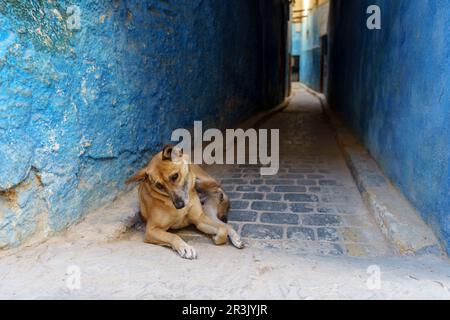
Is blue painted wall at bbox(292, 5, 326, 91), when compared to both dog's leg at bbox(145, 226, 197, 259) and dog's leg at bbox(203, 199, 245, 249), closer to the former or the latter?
dog's leg at bbox(203, 199, 245, 249)

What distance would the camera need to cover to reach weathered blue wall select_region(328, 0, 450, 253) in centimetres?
274

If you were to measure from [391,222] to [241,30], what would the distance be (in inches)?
317

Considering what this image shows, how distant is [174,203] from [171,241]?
1.19 ft

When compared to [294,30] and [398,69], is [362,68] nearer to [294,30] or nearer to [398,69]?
[398,69]

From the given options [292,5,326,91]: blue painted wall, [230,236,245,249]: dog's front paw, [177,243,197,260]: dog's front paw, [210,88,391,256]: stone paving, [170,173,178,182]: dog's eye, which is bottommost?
[210,88,391,256]: stone paving

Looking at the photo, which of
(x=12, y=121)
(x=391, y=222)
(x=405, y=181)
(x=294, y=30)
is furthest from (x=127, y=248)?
(x=294, y=30)

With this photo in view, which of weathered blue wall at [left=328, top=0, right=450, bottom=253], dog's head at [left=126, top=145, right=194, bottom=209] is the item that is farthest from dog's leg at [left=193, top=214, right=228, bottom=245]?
weathered blue wall at [left=328, top=0, right=450, bottom=253]

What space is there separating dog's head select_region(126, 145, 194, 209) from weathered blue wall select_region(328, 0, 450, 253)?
83.0 inches

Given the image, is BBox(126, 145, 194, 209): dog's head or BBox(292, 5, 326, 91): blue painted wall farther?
BBox(292, 5, 326, 91): blue painted wall

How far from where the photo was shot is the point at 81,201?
328cm

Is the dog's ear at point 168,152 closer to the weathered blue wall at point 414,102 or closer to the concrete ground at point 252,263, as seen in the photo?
the concrete ground at point 252,263

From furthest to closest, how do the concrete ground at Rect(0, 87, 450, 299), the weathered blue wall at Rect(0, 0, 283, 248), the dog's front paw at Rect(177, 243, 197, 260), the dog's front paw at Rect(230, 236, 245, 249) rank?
1. the dog's front paw at Rect(230, 236, 245, 249)
2. the dog's front paw at Rect(177, 243, 197, 260)
3. the weathered blue wall at Rect(0, 0, 283, 248)
4. the concrete ground at Rect(0, 87, 450, 299)

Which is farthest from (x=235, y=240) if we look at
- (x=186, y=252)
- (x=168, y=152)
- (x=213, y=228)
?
(x=168, y=152)

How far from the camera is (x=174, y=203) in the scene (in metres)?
2.84
